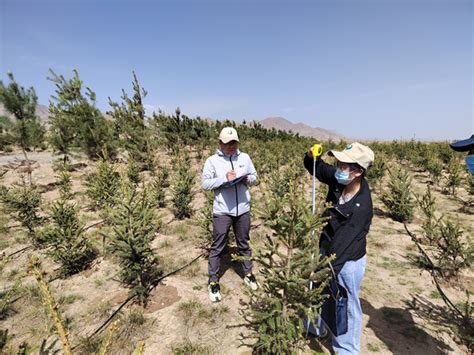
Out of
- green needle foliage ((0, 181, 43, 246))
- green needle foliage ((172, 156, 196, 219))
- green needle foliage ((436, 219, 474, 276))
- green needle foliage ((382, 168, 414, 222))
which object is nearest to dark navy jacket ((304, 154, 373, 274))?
green needle foliage ((436, 219, 474, 276))

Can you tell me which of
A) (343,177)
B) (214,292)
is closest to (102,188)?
(214,292)

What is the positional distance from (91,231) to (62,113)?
821 cm

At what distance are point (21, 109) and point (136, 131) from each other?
455cm

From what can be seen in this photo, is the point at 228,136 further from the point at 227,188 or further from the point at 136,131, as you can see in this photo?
the point at 136,131

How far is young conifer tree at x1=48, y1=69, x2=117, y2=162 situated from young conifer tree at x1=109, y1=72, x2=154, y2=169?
A: 102 centimetres

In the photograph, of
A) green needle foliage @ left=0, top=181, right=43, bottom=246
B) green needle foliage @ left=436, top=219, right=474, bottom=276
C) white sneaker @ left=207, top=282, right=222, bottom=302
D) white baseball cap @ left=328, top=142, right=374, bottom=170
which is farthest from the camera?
green needle foliage @ left=0, top=181, right=43, bottom=246

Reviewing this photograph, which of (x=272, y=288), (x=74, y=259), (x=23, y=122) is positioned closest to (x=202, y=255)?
(x=74, y=259)

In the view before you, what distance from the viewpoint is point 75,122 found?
38.4 ft

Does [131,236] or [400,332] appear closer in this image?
[400,332]

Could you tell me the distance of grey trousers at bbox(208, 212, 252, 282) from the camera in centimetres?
369

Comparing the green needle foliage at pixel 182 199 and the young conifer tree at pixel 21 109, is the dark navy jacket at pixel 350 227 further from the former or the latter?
the young conifer tree at pixel 21 109

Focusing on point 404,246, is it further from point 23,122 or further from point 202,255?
point 23,122

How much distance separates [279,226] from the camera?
2.66 m

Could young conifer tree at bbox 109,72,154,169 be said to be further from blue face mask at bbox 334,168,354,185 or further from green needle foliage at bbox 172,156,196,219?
blue face mask at bbox 334,168,354,185
